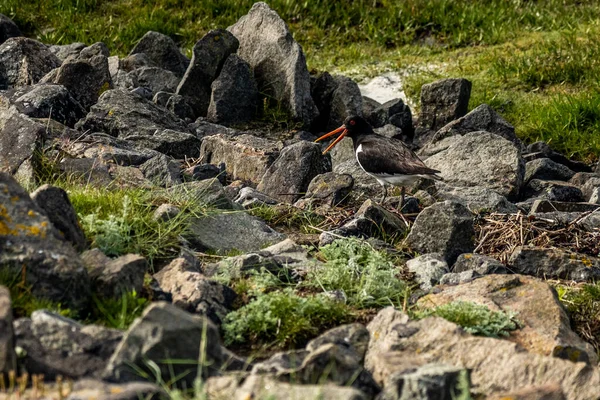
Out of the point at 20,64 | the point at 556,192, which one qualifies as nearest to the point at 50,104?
the point at 20,64

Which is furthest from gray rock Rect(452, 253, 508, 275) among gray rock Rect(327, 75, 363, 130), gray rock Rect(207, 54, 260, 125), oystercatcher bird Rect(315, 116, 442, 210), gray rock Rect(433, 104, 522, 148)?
gray rock Rect(207, 54, 260, 125)

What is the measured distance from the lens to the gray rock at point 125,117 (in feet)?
36.9

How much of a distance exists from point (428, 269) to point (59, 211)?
303 cm

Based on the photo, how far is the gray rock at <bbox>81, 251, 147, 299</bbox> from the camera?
5766mm

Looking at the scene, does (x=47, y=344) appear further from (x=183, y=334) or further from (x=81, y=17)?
(x=81, y=17)

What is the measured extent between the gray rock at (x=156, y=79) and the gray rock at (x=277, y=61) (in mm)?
1209

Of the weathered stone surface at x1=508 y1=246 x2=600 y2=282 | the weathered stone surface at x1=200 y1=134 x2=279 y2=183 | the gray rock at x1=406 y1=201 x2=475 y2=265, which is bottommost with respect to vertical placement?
the weathered stone surface at x1=200 y1=134 x2=279 y2=183

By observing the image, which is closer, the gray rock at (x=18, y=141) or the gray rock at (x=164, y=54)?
the gray rock at (x=18, y=141)

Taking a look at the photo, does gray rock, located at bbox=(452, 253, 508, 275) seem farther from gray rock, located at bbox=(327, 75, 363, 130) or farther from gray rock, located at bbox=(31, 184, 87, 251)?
gray rock, located at bbox=(327, 75, 363, 130)

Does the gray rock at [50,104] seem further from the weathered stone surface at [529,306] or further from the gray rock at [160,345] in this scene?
the gray rock at [160,345]

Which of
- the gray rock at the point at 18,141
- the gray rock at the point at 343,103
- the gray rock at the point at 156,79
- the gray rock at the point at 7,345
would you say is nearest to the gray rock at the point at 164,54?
the gray rock at the point at 156,79

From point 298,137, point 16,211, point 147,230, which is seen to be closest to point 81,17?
point 298,137

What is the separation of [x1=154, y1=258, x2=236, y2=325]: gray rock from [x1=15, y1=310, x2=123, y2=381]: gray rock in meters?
1.31

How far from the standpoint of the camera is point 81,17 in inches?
724
